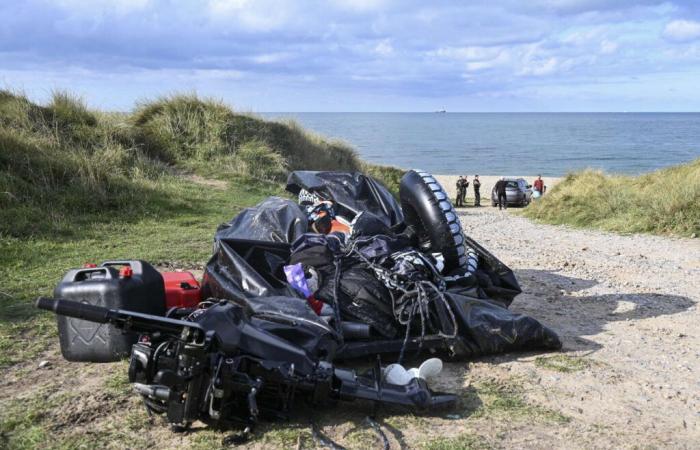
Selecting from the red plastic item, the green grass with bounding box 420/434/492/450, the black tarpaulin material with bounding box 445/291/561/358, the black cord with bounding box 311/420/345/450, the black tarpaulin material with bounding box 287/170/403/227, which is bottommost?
the green grass with bounding box 420/434/492/450

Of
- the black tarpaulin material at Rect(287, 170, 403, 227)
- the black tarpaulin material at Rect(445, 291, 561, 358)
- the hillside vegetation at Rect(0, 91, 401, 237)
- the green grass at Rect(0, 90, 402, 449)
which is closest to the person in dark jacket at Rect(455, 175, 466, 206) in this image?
the hillside vegetation at Rect(0, 91, 401, 237)

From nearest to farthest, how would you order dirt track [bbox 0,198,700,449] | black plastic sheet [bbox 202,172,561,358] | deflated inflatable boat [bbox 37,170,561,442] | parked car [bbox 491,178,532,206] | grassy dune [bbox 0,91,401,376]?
deflated inflatable boat [bbox 37,170,561,442]
dirt track [bbox 0,198,700,449]
black plastic sheet [bbox 202,172,561,358]
grassy dune [bbox 0,91,401,376]
parked car [bbox 491,178,532,206]

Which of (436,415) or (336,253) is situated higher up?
(336,253)

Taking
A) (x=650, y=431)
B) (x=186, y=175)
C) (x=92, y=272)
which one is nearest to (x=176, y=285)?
(x=92, y=272)

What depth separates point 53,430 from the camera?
11.1 feet

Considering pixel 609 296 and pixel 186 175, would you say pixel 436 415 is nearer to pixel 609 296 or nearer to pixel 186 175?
pixel 609 296

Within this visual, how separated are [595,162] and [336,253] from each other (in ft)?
223

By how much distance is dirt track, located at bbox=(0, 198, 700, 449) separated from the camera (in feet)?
11.0

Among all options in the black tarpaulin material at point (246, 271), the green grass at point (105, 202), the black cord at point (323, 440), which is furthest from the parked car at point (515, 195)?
the black cord at point (323, 440)

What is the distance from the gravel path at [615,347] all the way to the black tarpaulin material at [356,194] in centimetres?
169

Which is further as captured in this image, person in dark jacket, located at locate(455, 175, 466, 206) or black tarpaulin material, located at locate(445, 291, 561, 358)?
person in dark jacket, located at locate(455, 175, 466, 206)

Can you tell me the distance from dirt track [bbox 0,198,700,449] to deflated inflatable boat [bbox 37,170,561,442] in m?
0.15

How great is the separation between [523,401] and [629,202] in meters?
13.0

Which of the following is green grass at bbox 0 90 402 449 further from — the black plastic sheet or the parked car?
the parked car
